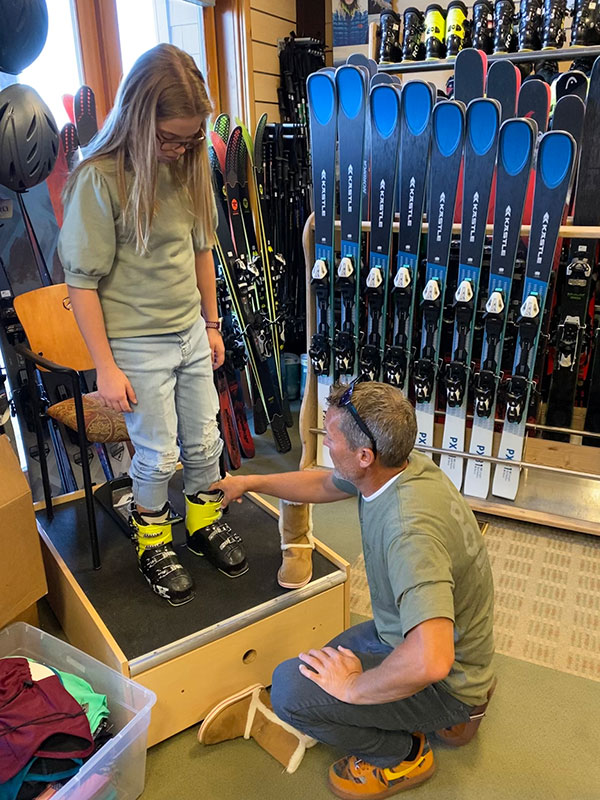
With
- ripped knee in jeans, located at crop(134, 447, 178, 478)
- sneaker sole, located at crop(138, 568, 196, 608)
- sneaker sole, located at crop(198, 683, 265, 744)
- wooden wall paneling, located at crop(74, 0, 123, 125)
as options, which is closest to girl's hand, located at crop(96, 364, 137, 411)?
ripped knee in jeans, located at crop(134, 447, 178, 478)

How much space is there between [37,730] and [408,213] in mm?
1995

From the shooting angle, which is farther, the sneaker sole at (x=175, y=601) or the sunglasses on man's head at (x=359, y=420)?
the sneaker sole at (x=175, y=601)

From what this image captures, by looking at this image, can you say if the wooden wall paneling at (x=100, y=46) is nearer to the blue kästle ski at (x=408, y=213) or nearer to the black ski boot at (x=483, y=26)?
the blue kästle ski at (x=408, y=213)

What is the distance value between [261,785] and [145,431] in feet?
2.82

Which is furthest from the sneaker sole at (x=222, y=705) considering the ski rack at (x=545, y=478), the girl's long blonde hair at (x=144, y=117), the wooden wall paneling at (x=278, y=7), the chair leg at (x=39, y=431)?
the wooden wall paneling at (x=278, y=7)

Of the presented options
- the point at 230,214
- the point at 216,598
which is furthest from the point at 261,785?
the point at 230,214

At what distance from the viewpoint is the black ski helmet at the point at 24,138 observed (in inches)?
75.1

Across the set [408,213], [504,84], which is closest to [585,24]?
[504,84]

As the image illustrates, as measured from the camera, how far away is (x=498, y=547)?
7.64 ft

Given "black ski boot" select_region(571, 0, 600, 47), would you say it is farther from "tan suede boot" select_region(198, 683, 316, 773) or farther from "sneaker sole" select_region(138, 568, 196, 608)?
"tan suede boot" select_region(198, 683, 316, 773)

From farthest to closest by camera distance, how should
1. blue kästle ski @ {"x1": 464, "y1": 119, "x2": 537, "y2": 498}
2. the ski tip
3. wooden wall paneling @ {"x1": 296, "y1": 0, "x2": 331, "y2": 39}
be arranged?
wooden wall paneling @ {"x1": 296, "y1": 0, "x2": 331, "y2": 39} < the ski tip < blue kästle ski @ {"x1": 464, "y1": 119, "x2": 537, "y2": 498}

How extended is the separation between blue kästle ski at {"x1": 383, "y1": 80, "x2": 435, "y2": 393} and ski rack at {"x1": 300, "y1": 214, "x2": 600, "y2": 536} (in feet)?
0.30

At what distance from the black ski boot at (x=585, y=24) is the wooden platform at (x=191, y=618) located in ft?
6.66

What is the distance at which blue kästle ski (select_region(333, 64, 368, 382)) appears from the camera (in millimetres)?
2336
